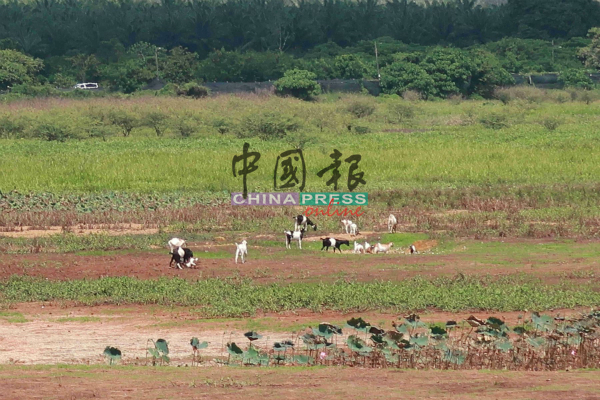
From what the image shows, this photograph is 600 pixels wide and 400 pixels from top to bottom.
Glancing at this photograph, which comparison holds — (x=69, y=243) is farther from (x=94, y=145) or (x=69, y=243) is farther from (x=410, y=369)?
(x=94, y=145)

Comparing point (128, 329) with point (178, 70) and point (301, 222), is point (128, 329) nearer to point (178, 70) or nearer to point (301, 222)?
point (301, 222)

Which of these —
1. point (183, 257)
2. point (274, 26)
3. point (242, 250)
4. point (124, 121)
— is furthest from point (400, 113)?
point (274, 26)

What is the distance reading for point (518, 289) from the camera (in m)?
14.4

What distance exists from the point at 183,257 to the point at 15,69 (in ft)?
137

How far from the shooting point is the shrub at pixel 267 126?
1433 inches

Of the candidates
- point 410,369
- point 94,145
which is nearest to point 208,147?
point 94,145

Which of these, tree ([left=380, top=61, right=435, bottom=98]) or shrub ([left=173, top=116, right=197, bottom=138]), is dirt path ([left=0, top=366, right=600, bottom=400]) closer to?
shrub ([left=173, top=116, right=197, bottom=138])

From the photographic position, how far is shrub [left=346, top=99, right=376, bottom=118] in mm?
45344

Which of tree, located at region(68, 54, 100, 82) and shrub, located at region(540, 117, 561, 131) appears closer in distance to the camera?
shrub, located at region(540, 117, 561, 131)

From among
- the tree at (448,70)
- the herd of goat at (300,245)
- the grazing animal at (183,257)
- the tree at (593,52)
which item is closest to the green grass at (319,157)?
the herd of goat at (300,245)

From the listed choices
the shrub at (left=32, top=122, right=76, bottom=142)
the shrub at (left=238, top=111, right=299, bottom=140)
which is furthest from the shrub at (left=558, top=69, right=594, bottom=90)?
the shrub at (left=32, top=122, right=76, bottom=142)

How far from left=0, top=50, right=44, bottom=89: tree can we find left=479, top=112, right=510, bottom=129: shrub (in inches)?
1082

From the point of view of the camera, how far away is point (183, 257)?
16.3 m

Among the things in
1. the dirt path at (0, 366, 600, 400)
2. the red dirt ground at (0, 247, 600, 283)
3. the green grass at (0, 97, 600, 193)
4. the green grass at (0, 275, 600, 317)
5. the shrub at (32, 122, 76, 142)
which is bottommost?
the dirt path at (0, 366, 600, 400)
